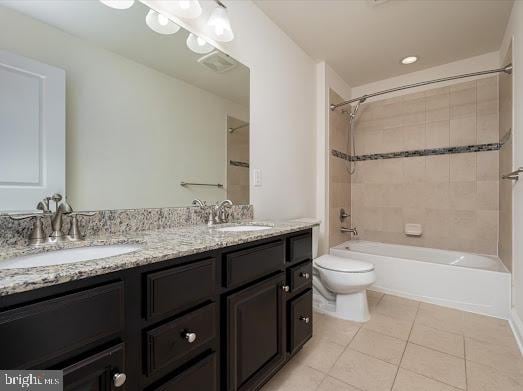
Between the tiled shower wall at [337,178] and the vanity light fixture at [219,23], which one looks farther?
the tiled shower wall at [337,178]

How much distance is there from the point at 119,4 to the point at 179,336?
141 centimetres

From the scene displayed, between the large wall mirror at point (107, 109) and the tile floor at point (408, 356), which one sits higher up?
the large wall mirror at point (107, 109)

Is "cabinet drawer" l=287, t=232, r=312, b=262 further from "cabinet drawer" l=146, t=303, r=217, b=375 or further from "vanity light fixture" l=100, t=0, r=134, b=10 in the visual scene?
"vanity light fixture" l=100, t=0, r=134, b=10

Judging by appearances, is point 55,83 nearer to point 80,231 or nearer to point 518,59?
point 80,231

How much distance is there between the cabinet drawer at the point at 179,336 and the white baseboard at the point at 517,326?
1.96m

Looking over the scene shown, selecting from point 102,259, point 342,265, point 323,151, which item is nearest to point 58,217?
point 102,259

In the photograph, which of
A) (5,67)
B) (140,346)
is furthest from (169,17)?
(140,346)

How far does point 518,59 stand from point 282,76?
5.47 ft

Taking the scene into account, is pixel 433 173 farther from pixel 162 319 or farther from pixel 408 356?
pixel 162 319

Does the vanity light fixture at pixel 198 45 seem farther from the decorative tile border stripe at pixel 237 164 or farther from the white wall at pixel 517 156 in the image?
the white wall at pixel 517 156

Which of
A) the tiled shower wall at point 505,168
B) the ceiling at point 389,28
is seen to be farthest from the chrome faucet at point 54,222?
the tiled shower wall at point 505,168

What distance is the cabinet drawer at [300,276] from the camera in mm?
1341

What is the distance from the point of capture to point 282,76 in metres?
2.14

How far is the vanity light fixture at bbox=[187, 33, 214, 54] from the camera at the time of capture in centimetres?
144
